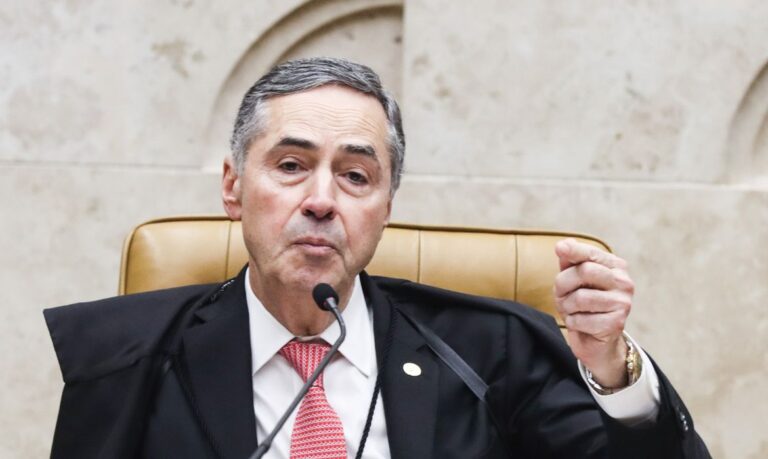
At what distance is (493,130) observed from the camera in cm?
233

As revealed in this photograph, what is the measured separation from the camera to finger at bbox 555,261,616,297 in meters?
1.27

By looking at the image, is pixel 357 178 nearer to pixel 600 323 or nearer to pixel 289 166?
pixel 289 166

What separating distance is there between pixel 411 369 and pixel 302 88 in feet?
1.74

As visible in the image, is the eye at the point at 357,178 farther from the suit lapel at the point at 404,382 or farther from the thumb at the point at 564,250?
the thumb at the point at 564,250

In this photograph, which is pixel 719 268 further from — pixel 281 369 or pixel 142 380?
pixel 142 380

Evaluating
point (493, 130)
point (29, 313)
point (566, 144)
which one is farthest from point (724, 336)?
point (29, 313)

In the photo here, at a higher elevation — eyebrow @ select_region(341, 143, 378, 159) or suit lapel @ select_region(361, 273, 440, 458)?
eyebrow @ select_region(341, 143, 378, 159)

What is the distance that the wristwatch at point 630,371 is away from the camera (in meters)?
1.36

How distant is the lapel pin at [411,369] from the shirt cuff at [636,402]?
349mm

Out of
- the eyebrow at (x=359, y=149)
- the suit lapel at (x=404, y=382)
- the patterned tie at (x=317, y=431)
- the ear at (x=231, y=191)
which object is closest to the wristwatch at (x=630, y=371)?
the suit lapel at (x=404, y=382)

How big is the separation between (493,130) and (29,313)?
51.1 inches

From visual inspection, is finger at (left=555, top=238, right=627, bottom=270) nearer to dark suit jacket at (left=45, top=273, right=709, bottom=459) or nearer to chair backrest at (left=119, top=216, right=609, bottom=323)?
dark suit jacket at (left=45, top=273, right=709, bottom=459)

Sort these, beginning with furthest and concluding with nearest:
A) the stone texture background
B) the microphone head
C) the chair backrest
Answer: the stone texture background < the chair backrest < the microphone head

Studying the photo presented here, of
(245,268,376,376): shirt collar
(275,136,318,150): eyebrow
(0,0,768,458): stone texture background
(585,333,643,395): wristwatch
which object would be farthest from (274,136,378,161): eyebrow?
(0,0,768,458): stone texture background
